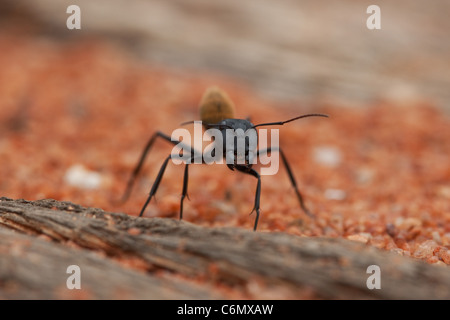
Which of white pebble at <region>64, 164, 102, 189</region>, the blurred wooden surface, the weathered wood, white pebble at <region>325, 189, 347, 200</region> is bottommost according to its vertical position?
the weathered wood

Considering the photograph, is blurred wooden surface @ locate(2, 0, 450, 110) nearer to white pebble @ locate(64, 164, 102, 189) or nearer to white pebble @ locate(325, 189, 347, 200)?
white pebble @ locate(325, 189, 347, 200)

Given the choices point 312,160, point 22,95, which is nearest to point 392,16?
point 312,160

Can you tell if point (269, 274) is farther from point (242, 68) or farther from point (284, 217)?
point (242, 68)

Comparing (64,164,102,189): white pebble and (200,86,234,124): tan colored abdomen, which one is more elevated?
(200,86,234,124): tan colored abdomen

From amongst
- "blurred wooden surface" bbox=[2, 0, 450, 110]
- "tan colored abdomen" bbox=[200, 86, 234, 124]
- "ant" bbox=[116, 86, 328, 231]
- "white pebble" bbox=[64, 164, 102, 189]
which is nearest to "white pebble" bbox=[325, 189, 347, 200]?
"ant" bbox=[116, 86, 328, 231]

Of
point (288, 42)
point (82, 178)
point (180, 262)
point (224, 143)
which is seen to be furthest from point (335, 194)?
point (288, 42)
